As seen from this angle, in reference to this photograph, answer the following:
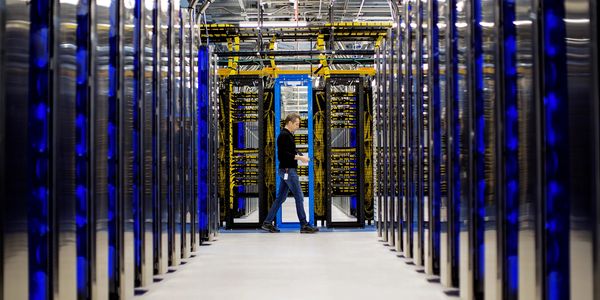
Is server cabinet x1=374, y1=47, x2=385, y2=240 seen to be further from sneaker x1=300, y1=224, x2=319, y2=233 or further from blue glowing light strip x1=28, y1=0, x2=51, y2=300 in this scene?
blue glowing light strip x1=28, y1=0, x2=51, y2=300

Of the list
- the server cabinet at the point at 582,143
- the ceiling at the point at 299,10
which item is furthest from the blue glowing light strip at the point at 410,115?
the ceiling at the point at 299,10

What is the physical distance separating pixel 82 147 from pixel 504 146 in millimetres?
2681

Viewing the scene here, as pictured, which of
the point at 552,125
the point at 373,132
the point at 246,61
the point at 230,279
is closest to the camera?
the point at 552,125

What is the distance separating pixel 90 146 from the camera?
441 cm

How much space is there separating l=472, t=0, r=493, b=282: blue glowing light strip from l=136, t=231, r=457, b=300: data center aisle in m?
0.75

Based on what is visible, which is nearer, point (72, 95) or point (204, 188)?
point (72, 95)

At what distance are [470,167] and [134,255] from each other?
3.02m

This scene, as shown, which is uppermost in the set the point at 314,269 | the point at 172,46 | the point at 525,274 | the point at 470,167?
the point at 172,46

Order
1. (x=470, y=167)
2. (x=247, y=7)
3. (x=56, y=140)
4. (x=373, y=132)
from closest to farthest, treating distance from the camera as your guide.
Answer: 1. (x=56, y=140)
2. (x=470, y=167)
3. (x=373, y=132)
4. (x=247, y=7)

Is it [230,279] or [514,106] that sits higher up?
[514,106]

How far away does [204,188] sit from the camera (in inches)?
401

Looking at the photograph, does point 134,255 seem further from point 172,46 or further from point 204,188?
point 204,188

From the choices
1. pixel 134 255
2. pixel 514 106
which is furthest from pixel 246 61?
pixel 514 106

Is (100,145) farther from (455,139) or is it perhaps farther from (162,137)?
(455,139)
